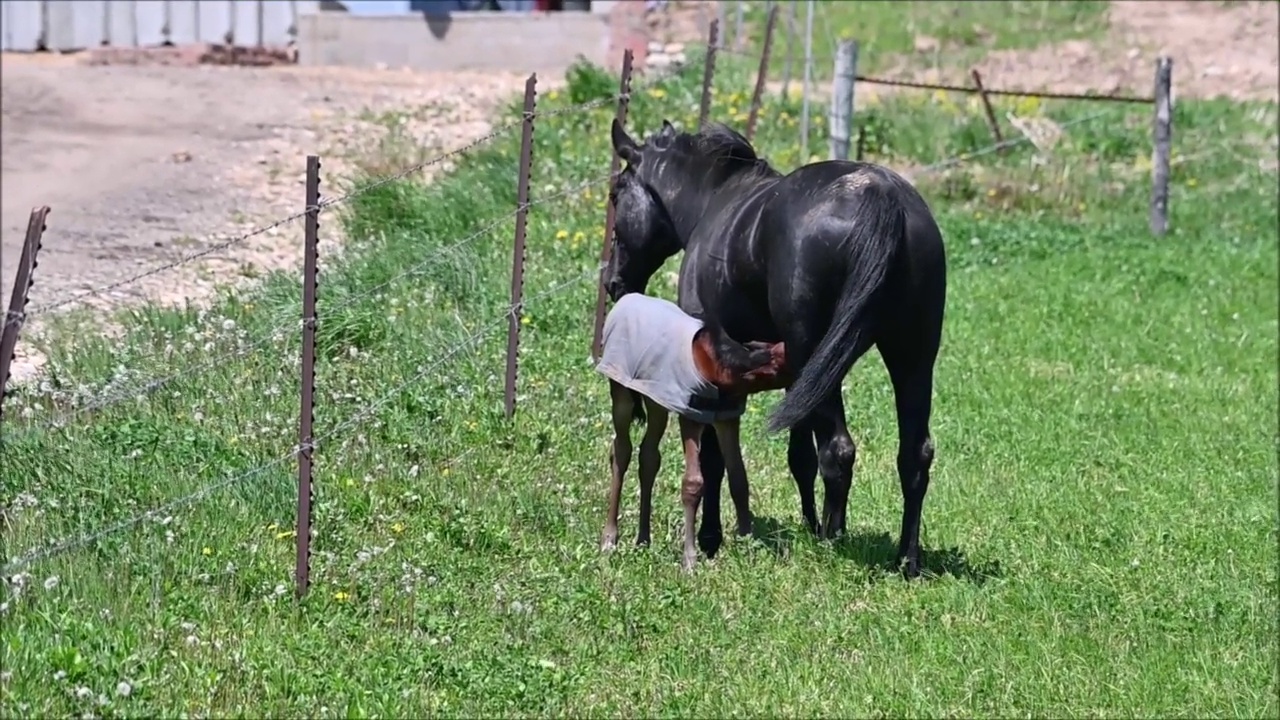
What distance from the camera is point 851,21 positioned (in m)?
23.6

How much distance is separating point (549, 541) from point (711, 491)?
28.2 inches

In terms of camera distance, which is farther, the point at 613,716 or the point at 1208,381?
the point at 1208,381

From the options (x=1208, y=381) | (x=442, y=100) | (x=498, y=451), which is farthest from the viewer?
(x=442, y=100)

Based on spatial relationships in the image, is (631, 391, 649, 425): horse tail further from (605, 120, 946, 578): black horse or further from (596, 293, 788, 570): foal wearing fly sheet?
(605, 120, 946, 578): black horse

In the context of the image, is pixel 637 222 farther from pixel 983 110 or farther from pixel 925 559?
pixel 983 110

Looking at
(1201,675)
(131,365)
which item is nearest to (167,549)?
(131,365)

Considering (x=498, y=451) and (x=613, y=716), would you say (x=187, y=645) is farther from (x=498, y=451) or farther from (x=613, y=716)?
(x=498, y=451)

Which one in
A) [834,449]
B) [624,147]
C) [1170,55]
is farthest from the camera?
[1170,55]

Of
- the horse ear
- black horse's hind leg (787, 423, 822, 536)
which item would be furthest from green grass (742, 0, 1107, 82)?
black horse's hind leg (787, 423, 822, 536)

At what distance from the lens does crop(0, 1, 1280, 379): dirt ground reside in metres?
12.5

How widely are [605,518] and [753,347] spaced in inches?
47.3

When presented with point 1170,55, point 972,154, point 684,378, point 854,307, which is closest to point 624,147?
point 684,378

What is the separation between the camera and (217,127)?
17.3 metres

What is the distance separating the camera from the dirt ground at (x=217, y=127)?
1248cm
